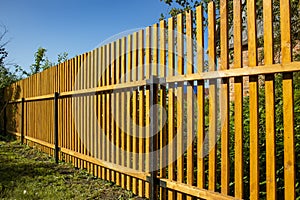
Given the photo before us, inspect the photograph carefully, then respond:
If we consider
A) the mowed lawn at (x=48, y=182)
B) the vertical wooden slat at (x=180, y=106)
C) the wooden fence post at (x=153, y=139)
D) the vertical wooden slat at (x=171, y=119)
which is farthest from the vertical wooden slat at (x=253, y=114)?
the mowed lawn at (x=48, y=182)

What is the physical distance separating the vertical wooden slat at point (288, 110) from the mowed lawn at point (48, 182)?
2004 millimetres

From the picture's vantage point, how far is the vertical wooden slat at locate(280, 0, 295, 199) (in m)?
1.98

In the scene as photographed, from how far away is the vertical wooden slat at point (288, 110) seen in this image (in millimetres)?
1982

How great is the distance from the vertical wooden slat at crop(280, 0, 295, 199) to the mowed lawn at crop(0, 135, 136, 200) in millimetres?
2004

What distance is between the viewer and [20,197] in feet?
11.8

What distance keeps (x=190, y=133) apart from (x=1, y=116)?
1023 centimetres

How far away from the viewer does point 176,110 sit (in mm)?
3453

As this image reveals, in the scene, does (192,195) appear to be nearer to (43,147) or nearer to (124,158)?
(124,158)

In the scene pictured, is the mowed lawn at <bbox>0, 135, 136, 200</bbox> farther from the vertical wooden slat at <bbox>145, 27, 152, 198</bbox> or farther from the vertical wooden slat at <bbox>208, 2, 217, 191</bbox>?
the vertical wooden slat at <bbox>208, 2, 217, 191</bbox>

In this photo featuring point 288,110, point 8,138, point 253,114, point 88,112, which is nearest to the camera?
point 288,110

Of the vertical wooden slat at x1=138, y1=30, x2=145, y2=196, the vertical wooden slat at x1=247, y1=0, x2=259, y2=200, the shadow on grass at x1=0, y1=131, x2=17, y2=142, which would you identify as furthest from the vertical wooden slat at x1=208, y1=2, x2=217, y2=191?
the shadow on grass at x1=0, y1=131, x2=17, y2=142

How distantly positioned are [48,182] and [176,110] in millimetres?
2218

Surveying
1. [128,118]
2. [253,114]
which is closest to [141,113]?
[128,118]

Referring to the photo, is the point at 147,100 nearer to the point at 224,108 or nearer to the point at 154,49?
the point at 154,49
